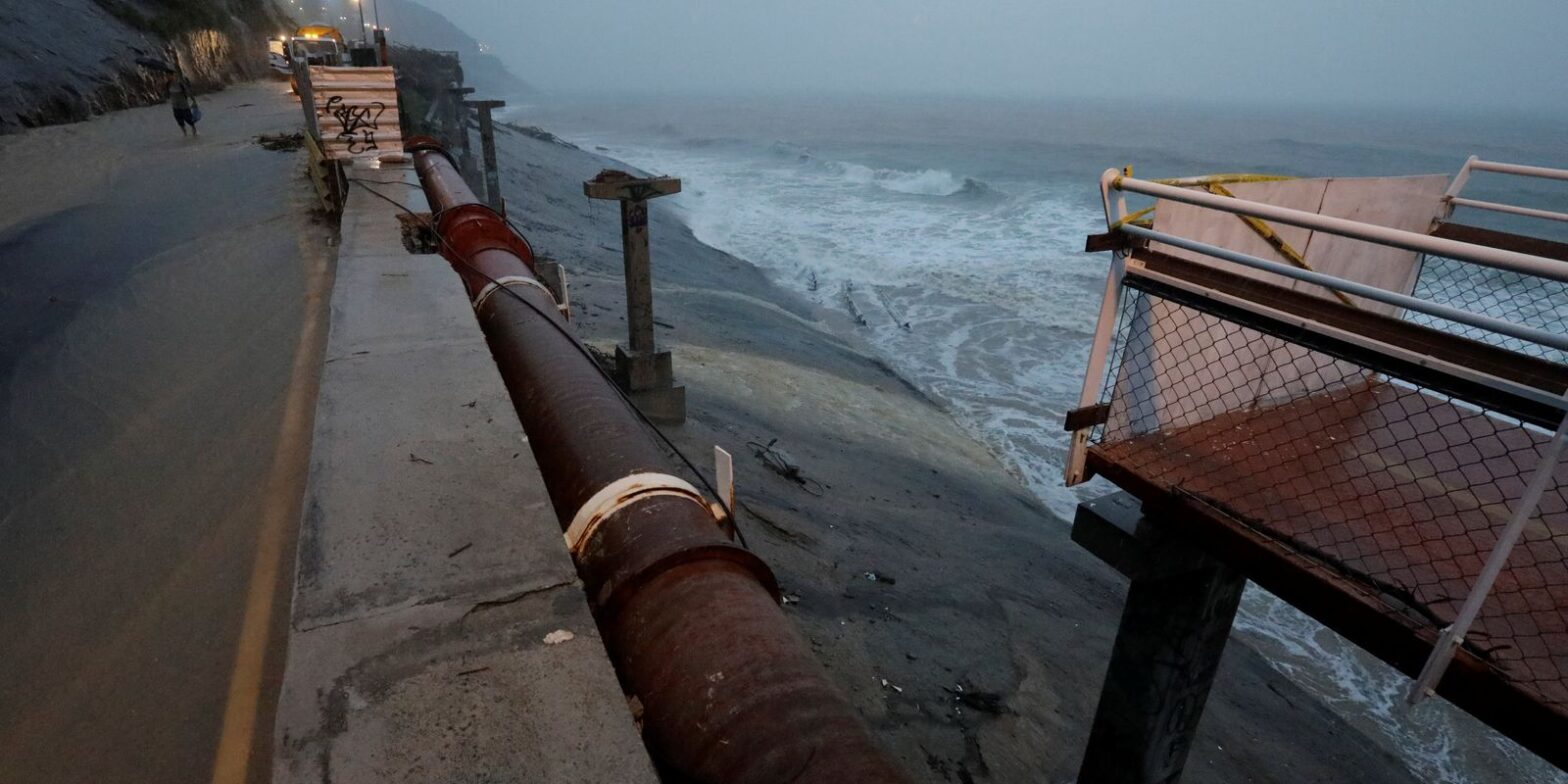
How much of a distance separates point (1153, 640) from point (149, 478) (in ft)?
19.5

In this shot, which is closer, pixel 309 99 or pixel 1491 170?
pixel 1491 170

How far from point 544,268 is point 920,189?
42612 millimetres

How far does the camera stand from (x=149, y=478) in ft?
15.1

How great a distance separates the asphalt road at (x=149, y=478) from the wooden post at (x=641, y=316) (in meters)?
2.86

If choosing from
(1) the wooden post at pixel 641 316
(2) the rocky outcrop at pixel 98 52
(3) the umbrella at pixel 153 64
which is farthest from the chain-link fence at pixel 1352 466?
(3) the umbrella at pixel 153 64

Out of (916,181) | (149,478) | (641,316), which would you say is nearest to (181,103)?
(641,316)

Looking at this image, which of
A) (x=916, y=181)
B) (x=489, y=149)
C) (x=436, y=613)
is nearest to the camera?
(x=436, y=613)

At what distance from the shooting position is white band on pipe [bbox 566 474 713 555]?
102 inches

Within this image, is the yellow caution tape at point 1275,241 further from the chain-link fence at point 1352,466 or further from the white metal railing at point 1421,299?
the white metal railing at point 1421,299

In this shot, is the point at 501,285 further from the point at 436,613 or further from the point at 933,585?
the point at 933,585

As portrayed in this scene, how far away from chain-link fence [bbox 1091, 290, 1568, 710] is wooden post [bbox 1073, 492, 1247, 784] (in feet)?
1.38

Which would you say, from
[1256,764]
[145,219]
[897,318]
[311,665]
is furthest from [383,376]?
[897,318]

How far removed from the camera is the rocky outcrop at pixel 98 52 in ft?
53.9

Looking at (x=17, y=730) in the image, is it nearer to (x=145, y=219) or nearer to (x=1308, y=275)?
(x=1308, y=275)
